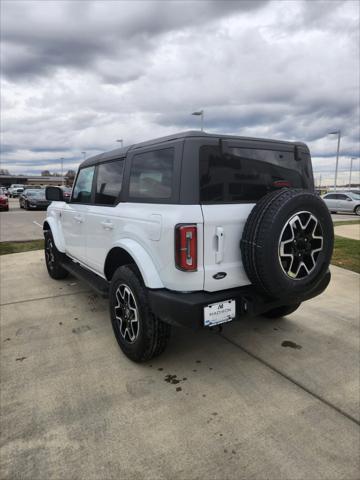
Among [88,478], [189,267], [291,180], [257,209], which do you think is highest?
[291,180]

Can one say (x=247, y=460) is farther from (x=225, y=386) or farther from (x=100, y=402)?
(x=100, y=402)

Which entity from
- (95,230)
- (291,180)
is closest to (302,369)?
(291,180)

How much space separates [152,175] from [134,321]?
126 cm

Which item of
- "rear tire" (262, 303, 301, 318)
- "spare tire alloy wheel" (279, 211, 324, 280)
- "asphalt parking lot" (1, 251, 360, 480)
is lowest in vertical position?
"asphalt parking lot" (1, 251, 360, 480)

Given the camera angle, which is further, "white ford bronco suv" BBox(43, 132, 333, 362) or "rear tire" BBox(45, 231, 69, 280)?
"rear tire" BBox(45, 231, 69, 280)

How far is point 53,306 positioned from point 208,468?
3.07m

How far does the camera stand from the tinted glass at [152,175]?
8.63 feet

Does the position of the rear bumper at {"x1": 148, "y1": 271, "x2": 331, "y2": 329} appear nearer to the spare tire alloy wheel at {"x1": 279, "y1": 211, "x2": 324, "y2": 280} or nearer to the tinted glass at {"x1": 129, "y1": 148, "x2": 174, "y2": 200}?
the spare tire alloy wheel at {"x1": 279, "y1": 211, "x2": 324, "y2": 280}

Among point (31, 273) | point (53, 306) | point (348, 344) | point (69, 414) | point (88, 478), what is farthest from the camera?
point (31, 273)

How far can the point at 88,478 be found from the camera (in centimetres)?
184

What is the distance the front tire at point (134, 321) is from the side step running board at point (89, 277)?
0.40 meters

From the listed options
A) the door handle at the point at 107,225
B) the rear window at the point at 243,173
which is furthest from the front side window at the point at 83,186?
the rear window at the point at 243,173

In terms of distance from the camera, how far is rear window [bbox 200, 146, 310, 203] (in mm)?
2535

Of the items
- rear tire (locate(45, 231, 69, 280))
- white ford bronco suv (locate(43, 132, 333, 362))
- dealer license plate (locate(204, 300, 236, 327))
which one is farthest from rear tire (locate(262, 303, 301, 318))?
rear tire (locate(45, 231, 69, 280))
